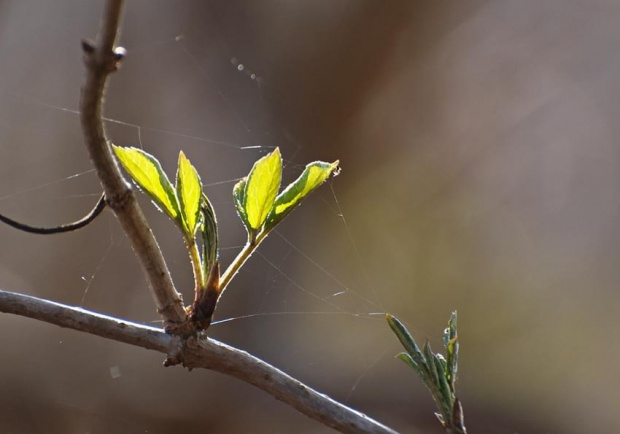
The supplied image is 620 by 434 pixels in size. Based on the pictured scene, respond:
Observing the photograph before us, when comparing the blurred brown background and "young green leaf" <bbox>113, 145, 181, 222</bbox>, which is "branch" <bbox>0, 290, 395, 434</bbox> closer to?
"young green leaf" <bbox>113, 145, 181, 222</bbox>

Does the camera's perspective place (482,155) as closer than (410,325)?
No

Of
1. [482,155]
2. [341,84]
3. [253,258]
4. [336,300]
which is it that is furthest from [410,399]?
[341,84]

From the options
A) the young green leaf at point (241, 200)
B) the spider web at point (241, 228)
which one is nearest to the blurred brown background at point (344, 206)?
the spider web at point (241, 228)

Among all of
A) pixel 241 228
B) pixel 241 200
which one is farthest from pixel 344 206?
pixel 241 200

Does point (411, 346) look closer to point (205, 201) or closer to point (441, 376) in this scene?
point (441, 376)

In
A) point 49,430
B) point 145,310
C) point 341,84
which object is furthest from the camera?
point 341,84

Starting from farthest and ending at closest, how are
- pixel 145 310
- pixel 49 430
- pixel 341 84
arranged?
pixel 341 84 < pixel 145 310 < pixel 49 430

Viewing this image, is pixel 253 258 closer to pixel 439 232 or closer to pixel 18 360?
pixel 439 232

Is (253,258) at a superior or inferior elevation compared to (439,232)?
inferior
